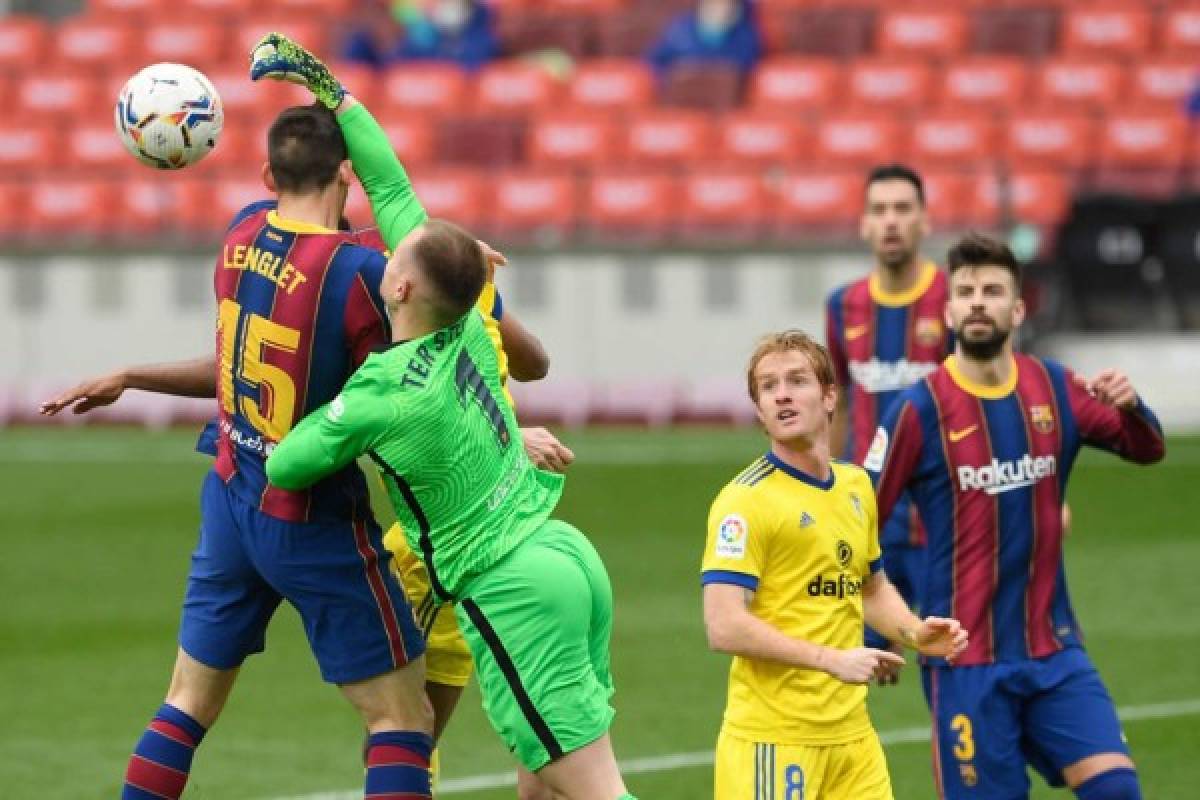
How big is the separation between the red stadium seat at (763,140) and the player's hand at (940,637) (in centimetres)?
1557

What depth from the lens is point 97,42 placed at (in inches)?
995

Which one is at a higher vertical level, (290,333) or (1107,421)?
(290,333)

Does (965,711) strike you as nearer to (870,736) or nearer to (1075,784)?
(1075,784)

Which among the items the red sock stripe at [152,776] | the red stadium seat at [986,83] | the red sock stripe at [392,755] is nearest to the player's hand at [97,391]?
the red sock stripe at [152,776]

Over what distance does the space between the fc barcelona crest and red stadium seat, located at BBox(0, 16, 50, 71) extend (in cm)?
2007

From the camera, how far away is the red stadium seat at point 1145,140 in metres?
20.4

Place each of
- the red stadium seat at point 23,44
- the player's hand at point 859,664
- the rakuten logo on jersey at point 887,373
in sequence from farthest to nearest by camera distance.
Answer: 1. the red stadium seat at point 23,44
2. the rakuten logo on jersey at point 887,373
3. the player's hand at point 859,664

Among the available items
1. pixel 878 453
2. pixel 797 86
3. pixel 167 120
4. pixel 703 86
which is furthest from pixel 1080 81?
pixel 167 120

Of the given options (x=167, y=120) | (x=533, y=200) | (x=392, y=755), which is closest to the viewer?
(x=392, y=755)

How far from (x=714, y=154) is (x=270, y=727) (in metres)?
12.9

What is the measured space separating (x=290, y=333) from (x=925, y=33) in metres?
16.7

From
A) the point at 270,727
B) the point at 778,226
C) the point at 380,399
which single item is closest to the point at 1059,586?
the point at 380,399

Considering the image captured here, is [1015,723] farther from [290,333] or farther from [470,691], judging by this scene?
[470,691]

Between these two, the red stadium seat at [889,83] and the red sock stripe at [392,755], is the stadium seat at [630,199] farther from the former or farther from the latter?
the red sock stripe at [392,755]
